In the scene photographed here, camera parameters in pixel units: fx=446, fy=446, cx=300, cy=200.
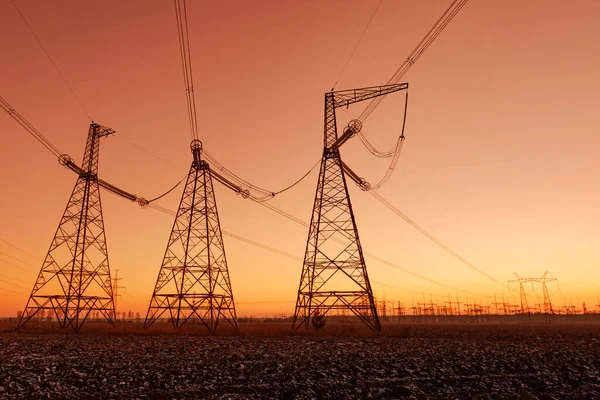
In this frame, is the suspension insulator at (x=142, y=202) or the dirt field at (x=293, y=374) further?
the suspension insulator at (x=142, y=202)

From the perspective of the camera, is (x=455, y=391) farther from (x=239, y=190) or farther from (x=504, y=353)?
(x=239, y=190)

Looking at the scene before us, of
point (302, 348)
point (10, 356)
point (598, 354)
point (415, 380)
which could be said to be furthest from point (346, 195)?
point (10, 356)

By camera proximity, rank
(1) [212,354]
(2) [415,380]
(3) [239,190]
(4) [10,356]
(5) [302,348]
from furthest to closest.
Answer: (3) [239,190] < (5) [302,348] < (1) [212,354] < (4) [10,356] < (2) [415,380]

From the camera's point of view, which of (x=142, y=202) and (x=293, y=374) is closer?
(x=293, y=374)

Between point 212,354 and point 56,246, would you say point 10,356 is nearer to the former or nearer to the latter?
point 212,354

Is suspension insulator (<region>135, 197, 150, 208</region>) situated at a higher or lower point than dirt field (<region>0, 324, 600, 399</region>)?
higher

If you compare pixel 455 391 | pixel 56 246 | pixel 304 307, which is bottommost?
pixel 455 391

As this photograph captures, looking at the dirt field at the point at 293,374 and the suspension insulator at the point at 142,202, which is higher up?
the suspension insulator at the point at 142,202

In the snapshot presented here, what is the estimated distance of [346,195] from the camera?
131ft

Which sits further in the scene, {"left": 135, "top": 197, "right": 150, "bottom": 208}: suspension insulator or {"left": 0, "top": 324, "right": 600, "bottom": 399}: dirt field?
{"left": 135, "top": 197, "right": 150, "bottom": 208}: suspension insulator

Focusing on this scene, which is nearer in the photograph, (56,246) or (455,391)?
(455,391)

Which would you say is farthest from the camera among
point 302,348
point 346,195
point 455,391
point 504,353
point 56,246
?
point 56,246

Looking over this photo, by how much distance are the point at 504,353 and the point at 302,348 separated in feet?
38.9

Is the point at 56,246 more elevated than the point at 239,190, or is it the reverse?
the point at 239,190
